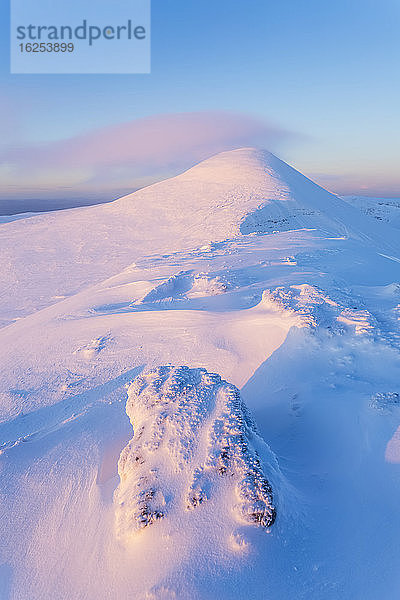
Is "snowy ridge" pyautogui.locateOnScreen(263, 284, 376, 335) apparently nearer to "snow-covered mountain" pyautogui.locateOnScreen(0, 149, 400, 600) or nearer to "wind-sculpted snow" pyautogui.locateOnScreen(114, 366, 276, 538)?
"snow-covered mountain" pyautogui.locateOnScreen(0, 149, 400, 600)

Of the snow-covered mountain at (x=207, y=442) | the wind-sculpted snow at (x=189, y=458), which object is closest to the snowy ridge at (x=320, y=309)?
the snow-covered mountain at (x=207, y=442)

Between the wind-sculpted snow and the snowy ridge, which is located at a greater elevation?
the snowy ridge

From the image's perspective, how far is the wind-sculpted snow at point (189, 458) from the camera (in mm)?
2373

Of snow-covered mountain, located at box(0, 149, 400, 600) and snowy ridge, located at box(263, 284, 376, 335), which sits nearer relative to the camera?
snow-covered mountain, located at box(0, 149, 400, 600)

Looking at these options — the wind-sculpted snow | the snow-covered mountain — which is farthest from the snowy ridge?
the wind-sculpted snow

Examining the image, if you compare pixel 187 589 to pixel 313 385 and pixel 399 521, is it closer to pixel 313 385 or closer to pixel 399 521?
pixel 399 521

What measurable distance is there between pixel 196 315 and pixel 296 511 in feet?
12.9

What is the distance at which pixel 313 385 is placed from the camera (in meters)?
3.83

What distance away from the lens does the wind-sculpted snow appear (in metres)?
2.37

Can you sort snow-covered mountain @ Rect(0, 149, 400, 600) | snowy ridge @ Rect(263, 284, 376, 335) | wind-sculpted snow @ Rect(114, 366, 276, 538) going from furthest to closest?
1. snowy ridge @ Rect(263, 284, 376, 335)
2. wind-sculpted snow @ Rect(114, 366, 276, 538)
3. snow-covered mountain @ Rect(0, 149, 400, 600)

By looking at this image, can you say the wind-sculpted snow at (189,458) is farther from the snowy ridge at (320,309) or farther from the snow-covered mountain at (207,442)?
the snowy ridge at (320,309)

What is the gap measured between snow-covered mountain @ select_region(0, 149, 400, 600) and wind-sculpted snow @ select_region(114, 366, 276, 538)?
0.01m

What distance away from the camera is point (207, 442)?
271cm

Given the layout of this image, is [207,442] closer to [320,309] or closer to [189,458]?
[189,458]
